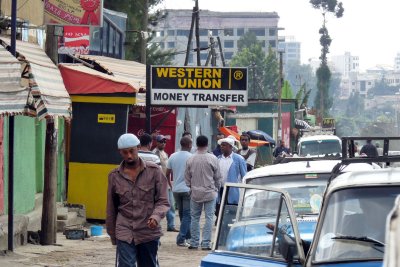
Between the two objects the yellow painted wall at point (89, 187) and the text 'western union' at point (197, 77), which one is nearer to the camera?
the text 'western union' at point (197, 77)

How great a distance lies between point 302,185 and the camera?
1206cm

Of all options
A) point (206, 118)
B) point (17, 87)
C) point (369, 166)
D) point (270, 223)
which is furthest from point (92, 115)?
point (206, 118)

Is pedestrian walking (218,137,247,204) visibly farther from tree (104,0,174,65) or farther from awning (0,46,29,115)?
tree (104,0,174,65)

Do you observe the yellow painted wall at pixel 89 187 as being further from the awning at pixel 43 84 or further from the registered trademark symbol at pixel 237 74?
the awning at pixel 43 84

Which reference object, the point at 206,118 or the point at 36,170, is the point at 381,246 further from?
the point at 206,118

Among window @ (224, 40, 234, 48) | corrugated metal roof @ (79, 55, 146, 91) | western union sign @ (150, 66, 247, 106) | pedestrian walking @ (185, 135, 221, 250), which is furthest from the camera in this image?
window @ (224, 40, 234, 48)

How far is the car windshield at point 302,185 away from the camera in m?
11.9

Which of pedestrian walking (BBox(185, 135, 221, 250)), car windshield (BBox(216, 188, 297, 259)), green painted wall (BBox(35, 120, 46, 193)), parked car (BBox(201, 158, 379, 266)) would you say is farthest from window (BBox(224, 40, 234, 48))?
car windshield (BBox(216, 188, 297, 259))

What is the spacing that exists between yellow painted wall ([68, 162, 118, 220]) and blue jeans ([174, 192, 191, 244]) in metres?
3.41

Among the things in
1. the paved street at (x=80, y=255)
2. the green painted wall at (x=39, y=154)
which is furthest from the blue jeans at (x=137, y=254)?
the green painted wall at (x=39, y=154)

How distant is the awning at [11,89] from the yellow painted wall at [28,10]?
6493 millimetres

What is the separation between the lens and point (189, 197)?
699 inches

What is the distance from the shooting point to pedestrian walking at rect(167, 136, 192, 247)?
1764cm

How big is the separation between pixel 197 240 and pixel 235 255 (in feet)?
25.9
